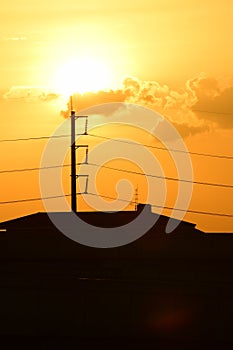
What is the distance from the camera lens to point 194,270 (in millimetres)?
48812

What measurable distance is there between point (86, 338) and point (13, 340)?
2.36m

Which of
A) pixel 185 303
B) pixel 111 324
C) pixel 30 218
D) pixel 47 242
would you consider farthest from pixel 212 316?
pixel 30 218

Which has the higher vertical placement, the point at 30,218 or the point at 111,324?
the point at 30,218

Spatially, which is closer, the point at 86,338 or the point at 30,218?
the point at 86,338

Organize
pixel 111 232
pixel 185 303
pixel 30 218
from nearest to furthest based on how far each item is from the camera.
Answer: pixel 185 303, pixel 111 232, pixel 30 218

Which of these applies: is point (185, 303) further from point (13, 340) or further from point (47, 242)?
point (47, 242)

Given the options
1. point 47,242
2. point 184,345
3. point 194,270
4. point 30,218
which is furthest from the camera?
point 30,218

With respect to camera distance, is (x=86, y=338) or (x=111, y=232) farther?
(x=111, y=232)

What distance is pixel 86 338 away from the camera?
29469 millimetres

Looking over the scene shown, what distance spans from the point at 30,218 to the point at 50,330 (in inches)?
1605

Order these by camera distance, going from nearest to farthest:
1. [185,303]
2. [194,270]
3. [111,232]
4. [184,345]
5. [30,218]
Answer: [184,345] → [185,303] → [194,270] → [111,232] → [30,218]

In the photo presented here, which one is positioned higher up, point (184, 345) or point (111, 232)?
point (111, 232)

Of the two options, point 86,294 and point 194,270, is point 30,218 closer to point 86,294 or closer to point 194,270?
point 194,270

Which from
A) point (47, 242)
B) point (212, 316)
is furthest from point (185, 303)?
point (47, 242)
